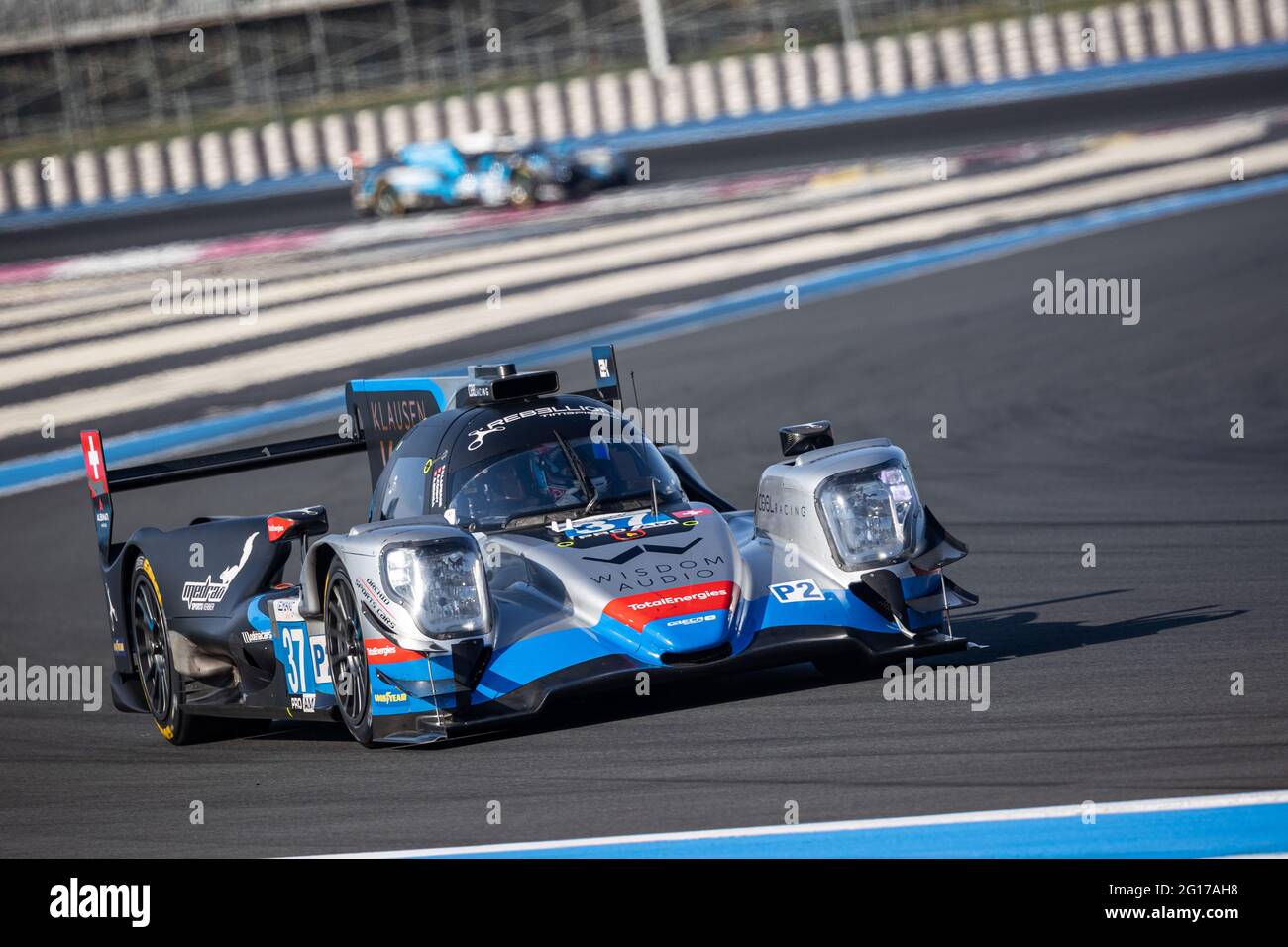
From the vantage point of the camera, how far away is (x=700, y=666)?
6723 mm

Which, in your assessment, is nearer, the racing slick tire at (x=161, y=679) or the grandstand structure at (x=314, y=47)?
the racing slick tire at (x=161, y=679)

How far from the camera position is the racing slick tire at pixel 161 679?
325 inches

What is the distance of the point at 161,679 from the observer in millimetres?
8500

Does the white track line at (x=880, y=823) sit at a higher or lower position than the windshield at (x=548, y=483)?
lower

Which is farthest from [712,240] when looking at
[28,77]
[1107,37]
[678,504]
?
[28,77]

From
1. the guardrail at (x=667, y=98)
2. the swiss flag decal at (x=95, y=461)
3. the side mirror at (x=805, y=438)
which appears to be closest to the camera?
the side mirror at (x=805, y=438)

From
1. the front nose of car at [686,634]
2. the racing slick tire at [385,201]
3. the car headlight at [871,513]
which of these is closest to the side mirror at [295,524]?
the front nose of car at [686,634]

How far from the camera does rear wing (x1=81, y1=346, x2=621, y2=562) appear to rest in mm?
9047

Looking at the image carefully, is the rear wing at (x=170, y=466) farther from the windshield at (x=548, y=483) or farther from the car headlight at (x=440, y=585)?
the car headlight at (x=440, y=585)

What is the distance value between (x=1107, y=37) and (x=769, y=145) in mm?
6381

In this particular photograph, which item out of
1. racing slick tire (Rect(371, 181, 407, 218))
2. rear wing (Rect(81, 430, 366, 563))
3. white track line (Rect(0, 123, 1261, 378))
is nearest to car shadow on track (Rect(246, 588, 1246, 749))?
rear wing (Rect(81, 430, 366, 563))

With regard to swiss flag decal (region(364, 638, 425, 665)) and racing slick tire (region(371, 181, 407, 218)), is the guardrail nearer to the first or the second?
racing slick tire (region(371, 181, 407, 218))
